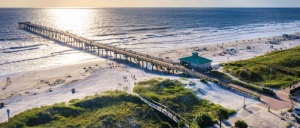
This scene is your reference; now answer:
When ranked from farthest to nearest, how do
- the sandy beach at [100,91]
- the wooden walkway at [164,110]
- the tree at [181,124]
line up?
the sandy beach at [100,91]
the wooden walkway at [164,110]
the tree at [181,124]

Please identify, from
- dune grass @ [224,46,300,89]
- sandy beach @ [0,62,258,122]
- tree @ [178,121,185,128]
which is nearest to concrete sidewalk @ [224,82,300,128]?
sandy beach @ [0,62,258,122]

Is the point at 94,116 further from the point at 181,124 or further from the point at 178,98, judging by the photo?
the point at 178,98

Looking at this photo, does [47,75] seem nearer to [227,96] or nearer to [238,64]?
[227,96]

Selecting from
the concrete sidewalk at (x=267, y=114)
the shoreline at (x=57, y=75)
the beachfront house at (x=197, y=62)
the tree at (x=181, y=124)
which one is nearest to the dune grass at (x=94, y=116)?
the tree at (x=181, y=124)

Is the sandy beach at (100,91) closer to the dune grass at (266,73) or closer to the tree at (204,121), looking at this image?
the tree at (204,121)

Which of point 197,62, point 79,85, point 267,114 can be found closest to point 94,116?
point 79,85

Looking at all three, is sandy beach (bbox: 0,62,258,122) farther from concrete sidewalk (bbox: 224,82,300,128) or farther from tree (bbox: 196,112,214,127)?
tree (bbox: 196,112,214,127)

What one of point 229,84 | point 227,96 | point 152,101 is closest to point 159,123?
point 152,101
